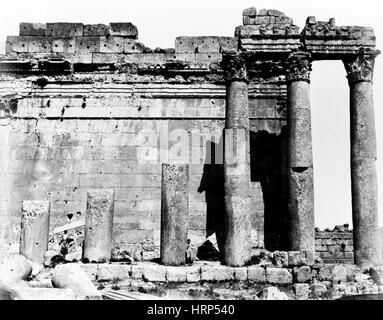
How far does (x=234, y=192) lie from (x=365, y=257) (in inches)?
152

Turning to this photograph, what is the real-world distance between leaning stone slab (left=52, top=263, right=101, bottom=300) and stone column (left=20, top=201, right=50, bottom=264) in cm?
224

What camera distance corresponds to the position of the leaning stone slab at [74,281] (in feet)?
36.4

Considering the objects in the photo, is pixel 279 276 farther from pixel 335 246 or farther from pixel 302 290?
pixel 335 246

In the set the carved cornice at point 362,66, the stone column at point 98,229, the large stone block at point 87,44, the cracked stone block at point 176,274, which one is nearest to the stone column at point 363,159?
the carved cornice at point 362,66

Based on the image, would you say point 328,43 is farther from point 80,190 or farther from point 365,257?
point 80,190

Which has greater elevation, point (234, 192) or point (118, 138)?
point (118, 138)

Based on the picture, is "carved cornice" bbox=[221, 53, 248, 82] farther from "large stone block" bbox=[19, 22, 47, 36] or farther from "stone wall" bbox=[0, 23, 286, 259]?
"large stone block" bbox=[19, 22, 47, 36]

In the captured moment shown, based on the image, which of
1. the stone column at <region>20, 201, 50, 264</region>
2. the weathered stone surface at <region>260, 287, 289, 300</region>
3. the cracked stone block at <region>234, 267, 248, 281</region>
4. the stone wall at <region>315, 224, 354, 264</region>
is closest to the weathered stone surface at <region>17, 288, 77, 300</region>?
the stone column at <region>20, 201, 50, 264</region>

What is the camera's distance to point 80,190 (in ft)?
58.0

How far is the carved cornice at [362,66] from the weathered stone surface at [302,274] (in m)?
5.76
